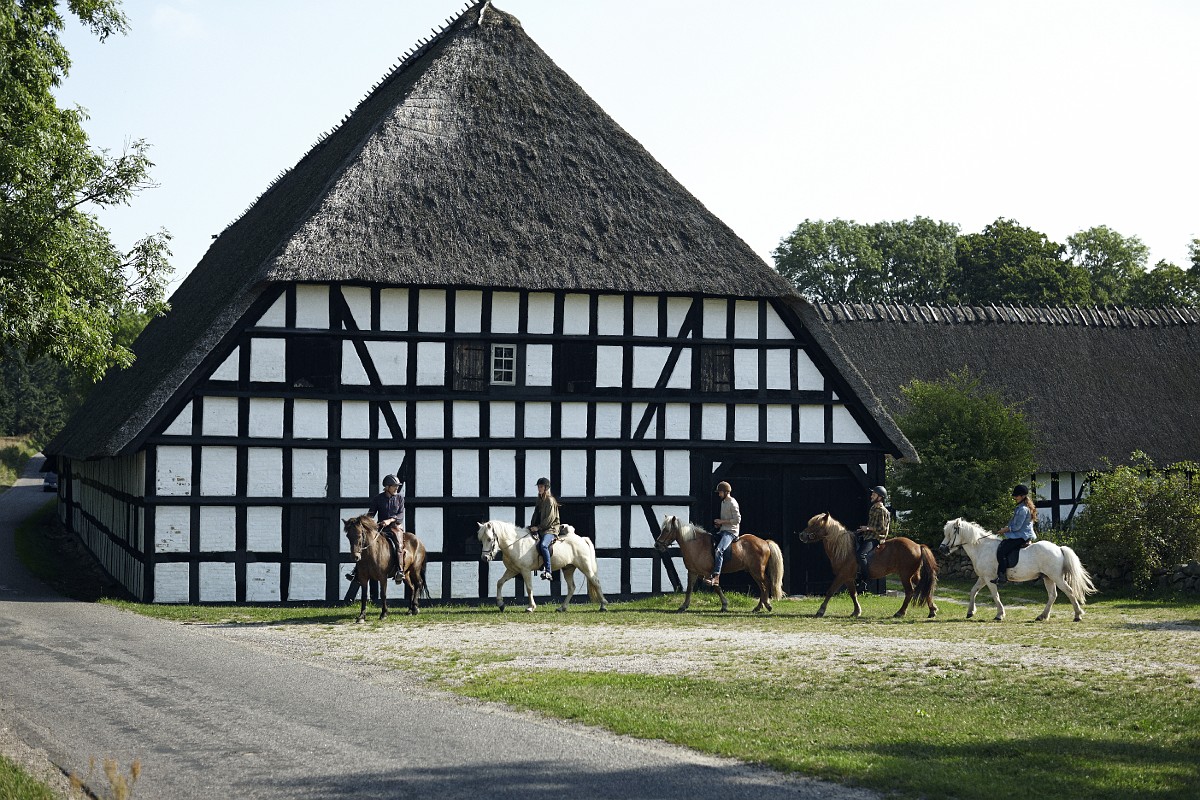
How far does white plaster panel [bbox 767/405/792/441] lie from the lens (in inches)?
963

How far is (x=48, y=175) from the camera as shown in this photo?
2038cm

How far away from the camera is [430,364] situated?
2281 centimetres

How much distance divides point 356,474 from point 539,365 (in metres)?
3.79

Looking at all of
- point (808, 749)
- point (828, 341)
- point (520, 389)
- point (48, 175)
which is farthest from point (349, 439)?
point (808, 749)

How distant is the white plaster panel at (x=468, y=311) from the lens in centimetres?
2298

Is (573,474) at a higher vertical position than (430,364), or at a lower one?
lower

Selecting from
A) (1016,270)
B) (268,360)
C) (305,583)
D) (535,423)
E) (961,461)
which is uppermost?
(1016,270)

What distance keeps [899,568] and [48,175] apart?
15027mm

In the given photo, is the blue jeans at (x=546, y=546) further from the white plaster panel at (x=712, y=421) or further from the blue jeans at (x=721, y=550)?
the white plaster panel at (x=712, y=421)

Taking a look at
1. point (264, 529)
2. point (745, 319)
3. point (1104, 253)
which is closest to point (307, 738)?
point (264, 529)

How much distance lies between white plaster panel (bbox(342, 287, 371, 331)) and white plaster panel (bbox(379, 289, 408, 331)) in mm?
225

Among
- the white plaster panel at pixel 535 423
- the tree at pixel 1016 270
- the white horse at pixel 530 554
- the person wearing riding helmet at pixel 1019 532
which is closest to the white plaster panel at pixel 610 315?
the white plaster panel at pixel 535 423

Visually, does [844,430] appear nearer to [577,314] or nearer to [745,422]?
[745,422]

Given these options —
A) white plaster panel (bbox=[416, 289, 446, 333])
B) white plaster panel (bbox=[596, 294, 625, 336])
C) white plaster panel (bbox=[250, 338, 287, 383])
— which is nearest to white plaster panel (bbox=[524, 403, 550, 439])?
white plaster panel (bbox=[596, 294, 625, 336])
